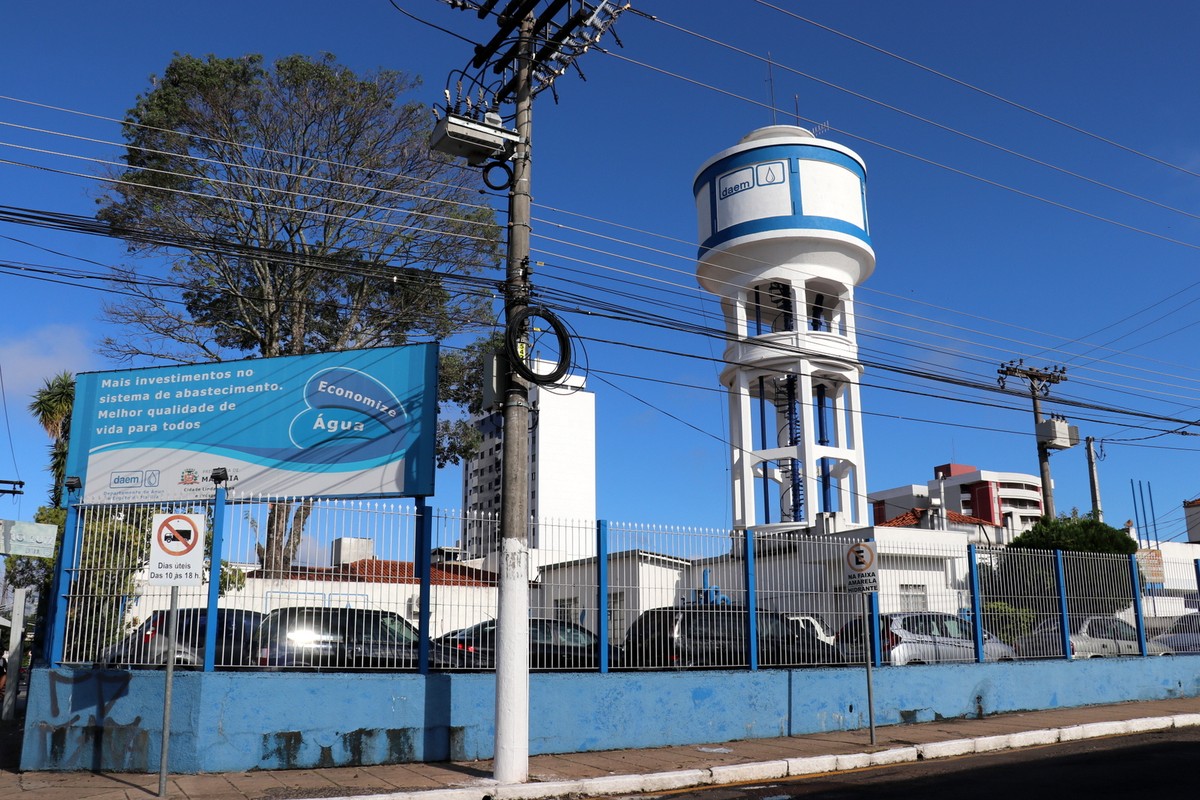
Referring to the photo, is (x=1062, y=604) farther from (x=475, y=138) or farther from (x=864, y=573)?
(x=475, y=138)

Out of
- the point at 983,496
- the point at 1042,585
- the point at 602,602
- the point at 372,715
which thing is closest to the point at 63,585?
the point at 372,715

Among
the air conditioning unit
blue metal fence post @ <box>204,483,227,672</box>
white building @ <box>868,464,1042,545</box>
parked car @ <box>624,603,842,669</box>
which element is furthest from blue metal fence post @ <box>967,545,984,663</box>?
white building @ <box>868,464,1042,545</box>

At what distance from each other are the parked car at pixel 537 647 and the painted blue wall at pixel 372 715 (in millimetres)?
241

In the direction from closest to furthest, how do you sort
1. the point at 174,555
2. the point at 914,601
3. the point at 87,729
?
1. the point at 174,555
2. the point at 87,729
3. the point at 914,601

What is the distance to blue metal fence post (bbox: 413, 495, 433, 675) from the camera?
11008mm

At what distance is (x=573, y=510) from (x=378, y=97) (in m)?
74.7

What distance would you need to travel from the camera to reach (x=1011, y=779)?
967 centimetres

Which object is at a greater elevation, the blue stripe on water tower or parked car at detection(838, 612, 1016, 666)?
the blue stripe on water tower

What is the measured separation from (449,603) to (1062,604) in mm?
10586

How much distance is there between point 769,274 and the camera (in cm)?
2883

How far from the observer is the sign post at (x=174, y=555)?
354 inches

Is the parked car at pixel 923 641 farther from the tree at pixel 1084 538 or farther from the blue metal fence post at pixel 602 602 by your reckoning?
the tree at pixel 1084 538

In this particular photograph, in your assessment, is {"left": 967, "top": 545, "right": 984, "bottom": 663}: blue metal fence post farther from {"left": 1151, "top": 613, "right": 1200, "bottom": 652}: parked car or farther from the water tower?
the water tower

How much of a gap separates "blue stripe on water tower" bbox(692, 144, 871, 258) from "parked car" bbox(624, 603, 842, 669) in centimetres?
1726
